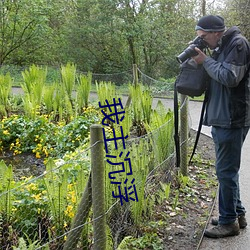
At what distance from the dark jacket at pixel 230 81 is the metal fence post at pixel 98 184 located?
1.13 metres

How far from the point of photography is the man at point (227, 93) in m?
2.90

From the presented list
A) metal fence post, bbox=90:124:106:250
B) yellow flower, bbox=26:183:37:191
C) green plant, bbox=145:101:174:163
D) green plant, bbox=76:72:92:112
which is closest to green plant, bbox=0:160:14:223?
yellow flower, bbox=26:183:37:191

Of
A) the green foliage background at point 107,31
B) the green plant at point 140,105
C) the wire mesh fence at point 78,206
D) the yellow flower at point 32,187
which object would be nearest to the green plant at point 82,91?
the green plant at point 140,105

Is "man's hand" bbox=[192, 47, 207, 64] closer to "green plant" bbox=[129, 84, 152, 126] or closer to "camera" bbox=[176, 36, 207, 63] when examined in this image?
"camera" bbox=[176, 36, 207, 63]

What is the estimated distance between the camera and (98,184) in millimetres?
2449

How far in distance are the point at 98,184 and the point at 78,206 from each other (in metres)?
0.26

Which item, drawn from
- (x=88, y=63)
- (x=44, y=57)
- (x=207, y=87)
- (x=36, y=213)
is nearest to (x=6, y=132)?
(x=36, y=213)

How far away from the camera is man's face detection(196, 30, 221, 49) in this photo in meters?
3.08

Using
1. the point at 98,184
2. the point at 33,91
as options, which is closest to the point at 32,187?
the point at 98,184

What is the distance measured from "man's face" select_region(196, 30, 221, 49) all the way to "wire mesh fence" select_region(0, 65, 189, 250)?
3.78ft

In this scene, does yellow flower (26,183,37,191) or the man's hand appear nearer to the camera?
the man's hand

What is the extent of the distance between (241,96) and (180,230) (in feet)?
4.55

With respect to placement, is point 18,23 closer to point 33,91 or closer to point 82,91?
point 82,91

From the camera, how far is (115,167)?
124 inches
